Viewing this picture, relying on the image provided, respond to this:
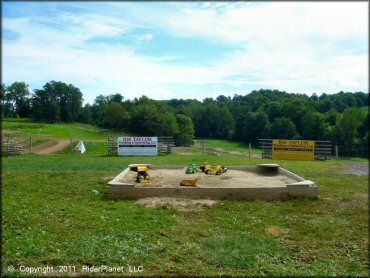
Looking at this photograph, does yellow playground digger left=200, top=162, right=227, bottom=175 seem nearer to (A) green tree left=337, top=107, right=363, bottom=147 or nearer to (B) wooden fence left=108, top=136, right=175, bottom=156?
(B) wooden fence left=108, top=136, right=175, bottom=156

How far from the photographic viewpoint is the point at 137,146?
28.0m

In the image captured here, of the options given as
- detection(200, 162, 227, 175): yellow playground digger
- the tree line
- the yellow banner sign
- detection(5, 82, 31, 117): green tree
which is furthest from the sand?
the yellow banner sign

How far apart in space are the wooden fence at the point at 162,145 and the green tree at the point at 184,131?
1188 mm

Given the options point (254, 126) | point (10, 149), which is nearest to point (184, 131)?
point (254, 126)

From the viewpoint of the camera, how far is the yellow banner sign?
83.4 feet

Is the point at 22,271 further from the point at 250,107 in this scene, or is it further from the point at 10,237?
the point at 250,107

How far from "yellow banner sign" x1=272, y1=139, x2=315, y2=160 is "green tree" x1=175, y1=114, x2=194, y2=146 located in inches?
312

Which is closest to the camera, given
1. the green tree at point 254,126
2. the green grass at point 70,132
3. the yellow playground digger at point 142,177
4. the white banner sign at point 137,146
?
the yellow playground digger at point 142,177

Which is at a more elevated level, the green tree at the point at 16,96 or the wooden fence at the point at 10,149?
the green tree at the point at 16,96

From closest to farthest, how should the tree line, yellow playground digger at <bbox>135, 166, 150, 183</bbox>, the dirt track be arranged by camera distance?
yellow playground digger at <bbox>135, 166, 150, 183</bbox>
the tree line
the dirt track

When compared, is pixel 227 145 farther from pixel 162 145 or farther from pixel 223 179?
pixel 223 179

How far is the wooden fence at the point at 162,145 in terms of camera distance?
29.5 metres

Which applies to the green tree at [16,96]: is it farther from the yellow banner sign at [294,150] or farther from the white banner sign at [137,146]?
the yellow banner sign at [294,150]

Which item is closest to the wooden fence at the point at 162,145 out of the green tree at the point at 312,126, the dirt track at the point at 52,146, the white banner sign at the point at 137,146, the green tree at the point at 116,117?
the white banner sign at the point at 137,146
